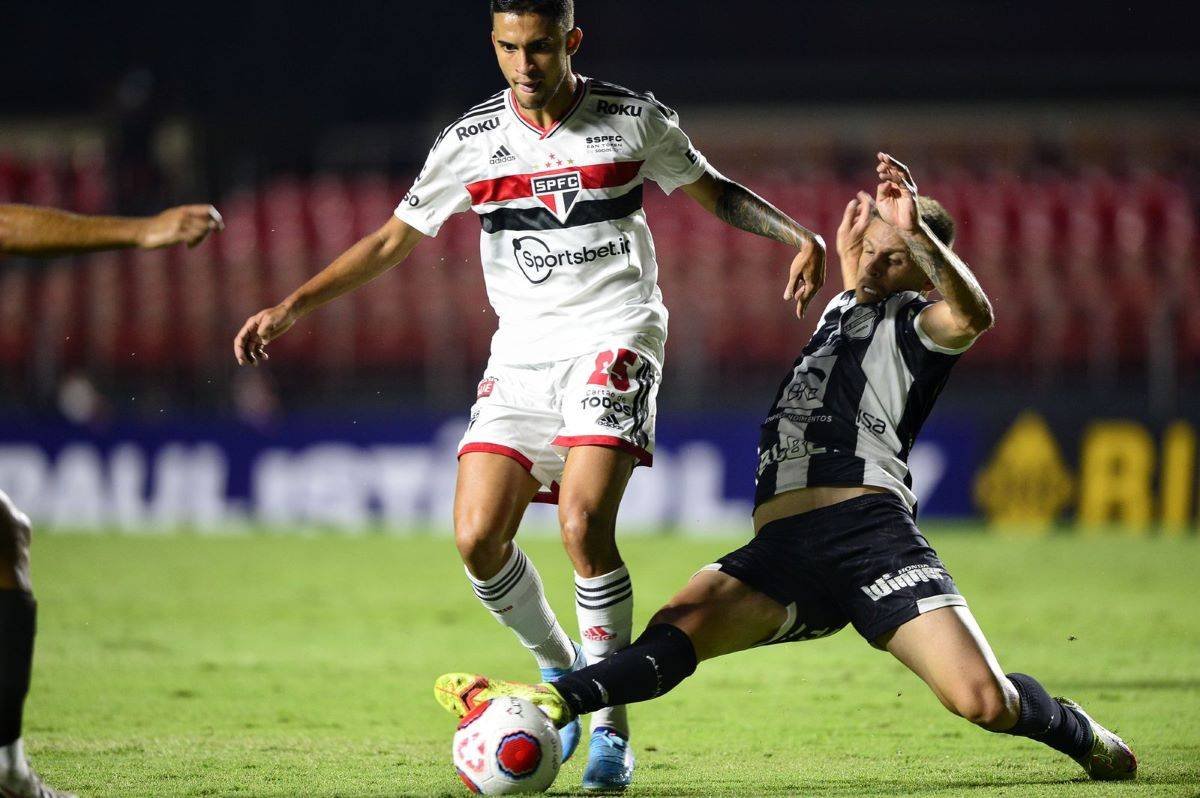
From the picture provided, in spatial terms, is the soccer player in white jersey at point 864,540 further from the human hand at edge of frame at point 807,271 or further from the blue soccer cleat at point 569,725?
the blue soccer cleat at point 569,725

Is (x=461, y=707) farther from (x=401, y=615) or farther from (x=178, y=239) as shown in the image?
(x=401, y=615)

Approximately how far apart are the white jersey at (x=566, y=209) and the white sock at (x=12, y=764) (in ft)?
6.26

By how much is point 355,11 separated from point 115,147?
14.4 ft

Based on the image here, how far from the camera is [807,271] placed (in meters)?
4.94

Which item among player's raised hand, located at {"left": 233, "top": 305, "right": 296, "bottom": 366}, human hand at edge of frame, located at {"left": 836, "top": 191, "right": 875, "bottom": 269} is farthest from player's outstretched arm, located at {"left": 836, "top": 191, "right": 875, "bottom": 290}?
player's raised hand, located at {"left": 233, "top": 305, "right": 296, "bottom": 366}

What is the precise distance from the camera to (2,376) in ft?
46.7

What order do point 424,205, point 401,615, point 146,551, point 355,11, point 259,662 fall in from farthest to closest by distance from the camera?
point 355,11 → point 146,551 → point 401,615 → point 259,662 → point 424,205

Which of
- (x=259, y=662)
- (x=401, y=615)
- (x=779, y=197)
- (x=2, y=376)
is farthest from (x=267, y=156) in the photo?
(x=259, y=662)

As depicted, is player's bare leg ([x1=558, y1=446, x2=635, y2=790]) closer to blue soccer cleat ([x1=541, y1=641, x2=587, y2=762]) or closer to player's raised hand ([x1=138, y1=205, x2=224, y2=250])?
blue soccer cleat ([x1=541, y1=641, x2=587, y2=762])

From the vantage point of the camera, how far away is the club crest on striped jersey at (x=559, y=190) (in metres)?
4.93

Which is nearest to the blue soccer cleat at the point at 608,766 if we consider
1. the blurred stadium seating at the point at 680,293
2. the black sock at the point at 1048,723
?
the black sock at the point at 1048,723

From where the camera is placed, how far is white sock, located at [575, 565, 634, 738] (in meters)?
4.68

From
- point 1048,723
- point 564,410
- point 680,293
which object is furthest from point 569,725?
point 680,293

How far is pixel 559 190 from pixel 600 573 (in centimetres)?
123
